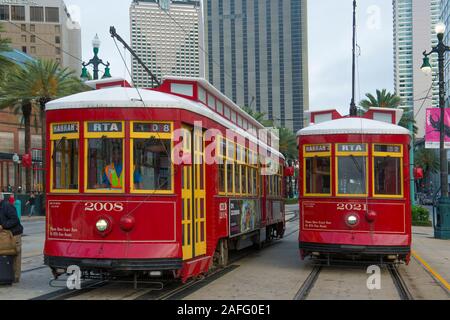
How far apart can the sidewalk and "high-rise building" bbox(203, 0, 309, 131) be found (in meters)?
13.6

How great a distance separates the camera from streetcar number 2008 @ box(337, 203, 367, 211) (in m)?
11.8

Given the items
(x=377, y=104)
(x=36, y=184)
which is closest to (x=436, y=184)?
(x=377, y=104)

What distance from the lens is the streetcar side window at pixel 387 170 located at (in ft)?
38.9

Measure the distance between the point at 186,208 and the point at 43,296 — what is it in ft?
8.31

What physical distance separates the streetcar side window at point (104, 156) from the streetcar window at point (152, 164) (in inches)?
8.8

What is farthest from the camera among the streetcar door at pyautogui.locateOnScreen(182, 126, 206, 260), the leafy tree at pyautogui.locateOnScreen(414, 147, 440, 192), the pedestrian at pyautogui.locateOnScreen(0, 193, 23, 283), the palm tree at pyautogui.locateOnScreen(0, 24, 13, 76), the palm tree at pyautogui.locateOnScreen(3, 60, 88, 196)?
the leafy tree at pyautogui.locateOnScreen(414, 147, 440, 192)

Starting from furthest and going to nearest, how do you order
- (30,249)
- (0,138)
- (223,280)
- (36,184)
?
(36,184)
(0,138)
(30,249)
(223,280)

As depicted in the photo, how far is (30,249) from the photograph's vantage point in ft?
56.7

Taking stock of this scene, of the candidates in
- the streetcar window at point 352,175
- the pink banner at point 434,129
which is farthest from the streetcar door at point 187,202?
the pink banner at point 434,129

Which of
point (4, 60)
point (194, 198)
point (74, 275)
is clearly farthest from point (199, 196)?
point (4, 60)

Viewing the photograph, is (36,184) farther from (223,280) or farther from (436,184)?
(436,184)

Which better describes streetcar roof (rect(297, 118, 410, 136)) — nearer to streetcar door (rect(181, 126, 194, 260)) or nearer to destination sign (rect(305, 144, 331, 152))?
destination sign (rect(305, 144, 331, 152))

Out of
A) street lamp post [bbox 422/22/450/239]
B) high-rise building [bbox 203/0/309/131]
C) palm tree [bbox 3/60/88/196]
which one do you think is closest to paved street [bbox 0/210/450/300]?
street lamp post [bbox 422/22/450/239]

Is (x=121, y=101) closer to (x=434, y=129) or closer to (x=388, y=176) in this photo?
(x=388, y=176)
